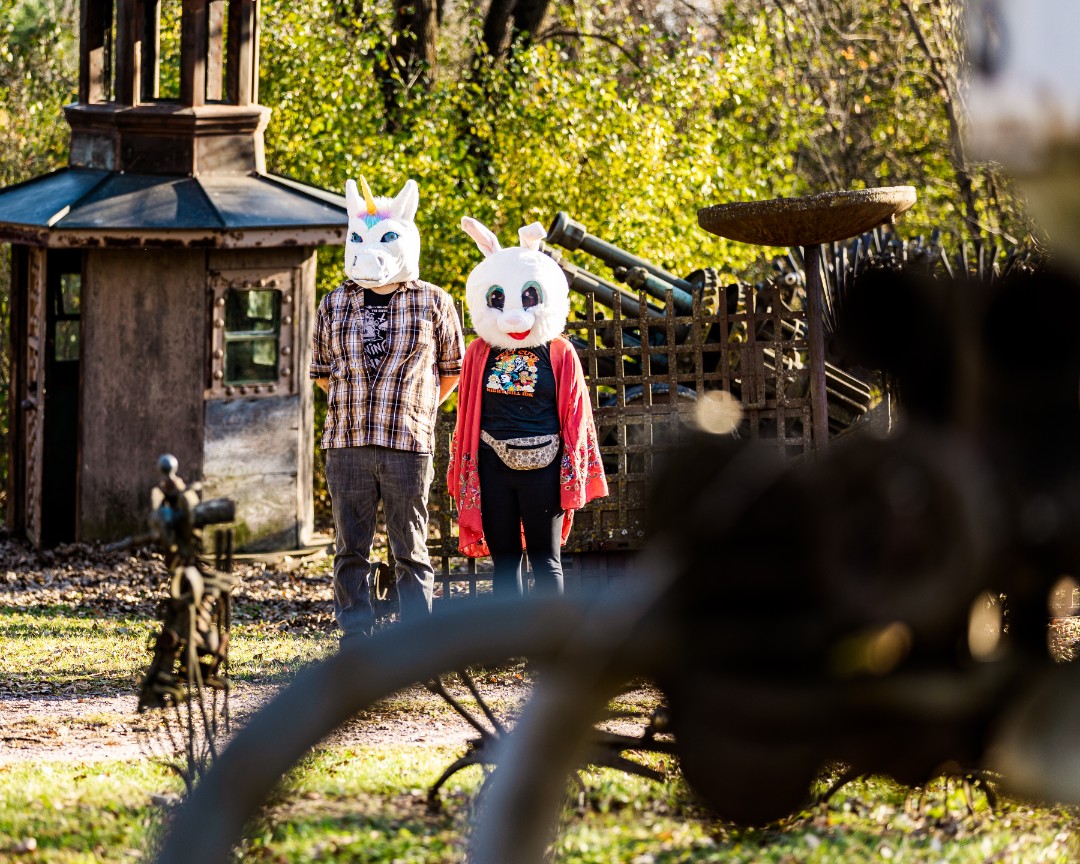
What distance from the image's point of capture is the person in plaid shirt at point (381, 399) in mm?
6133

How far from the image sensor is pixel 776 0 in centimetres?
1530

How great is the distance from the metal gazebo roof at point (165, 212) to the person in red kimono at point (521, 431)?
13.8ft

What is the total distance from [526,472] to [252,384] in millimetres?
4995

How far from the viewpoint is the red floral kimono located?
600 cm

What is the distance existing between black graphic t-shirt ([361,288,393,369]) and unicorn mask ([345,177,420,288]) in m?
0.14

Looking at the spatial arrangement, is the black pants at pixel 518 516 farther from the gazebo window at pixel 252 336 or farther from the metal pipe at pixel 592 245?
the gazebo window at pixel 252 336

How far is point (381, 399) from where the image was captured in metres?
6.11

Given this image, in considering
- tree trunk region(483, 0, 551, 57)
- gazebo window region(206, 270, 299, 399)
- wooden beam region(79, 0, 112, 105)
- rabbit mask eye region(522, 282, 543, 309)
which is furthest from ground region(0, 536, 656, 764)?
tree trunk region(483, 0, 551, 57)

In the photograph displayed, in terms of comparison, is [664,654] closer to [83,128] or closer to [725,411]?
[725,411]

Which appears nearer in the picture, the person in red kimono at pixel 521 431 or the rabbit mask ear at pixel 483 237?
the person in red kimono at pixel 521 431

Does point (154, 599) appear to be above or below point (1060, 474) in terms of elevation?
below

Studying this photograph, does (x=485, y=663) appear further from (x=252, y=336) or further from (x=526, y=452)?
(x=252, y=336)

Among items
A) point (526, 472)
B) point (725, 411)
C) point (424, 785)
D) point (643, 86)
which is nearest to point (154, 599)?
point (526, 472)

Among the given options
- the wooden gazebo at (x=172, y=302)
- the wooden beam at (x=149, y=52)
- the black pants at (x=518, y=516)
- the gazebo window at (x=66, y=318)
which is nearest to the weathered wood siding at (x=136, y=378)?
the wooden gazebo at (x=172, y=302)
